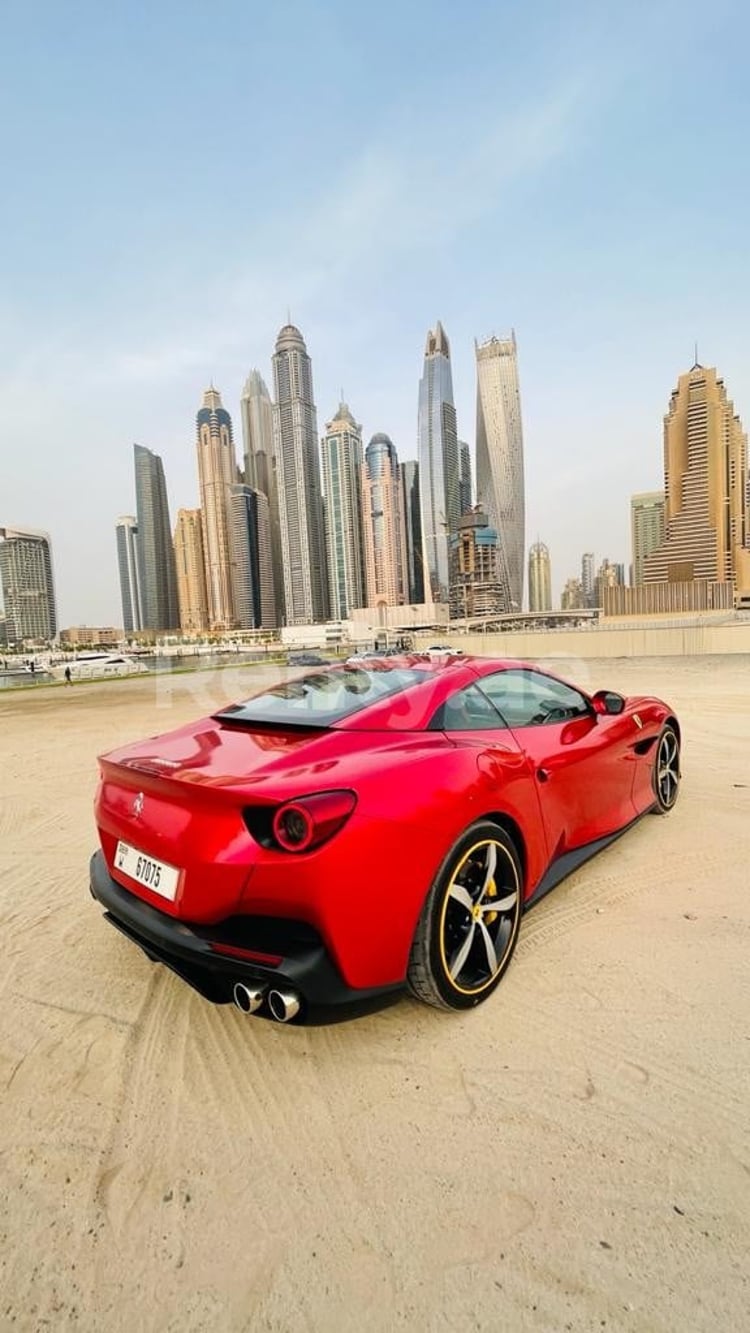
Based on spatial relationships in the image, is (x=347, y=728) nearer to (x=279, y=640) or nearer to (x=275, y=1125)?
(x=275, y=1125)

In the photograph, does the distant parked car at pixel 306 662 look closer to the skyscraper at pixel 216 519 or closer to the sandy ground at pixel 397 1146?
the sandy ground at pixel 397 1146

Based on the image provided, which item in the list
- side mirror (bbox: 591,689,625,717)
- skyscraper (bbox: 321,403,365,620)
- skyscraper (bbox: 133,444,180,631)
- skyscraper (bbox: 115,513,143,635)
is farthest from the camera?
skyscraper (bbox: 115,513,143,635)

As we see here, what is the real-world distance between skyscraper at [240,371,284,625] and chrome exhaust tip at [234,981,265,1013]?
154m

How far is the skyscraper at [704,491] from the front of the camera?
105188 millimetres

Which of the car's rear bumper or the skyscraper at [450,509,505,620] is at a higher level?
the skyscraper at [450,509,505,620]

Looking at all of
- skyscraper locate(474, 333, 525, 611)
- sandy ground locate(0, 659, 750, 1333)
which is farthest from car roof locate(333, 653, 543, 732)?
skyscraper locate(474, 333, 525, 611)

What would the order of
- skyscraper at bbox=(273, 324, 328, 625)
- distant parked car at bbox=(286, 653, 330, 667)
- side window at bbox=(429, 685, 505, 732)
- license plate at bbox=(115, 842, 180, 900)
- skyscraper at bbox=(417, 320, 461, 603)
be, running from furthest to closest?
skyscraper at bbox=(417, 320, 461, 603) < skyscraper at bbox=(273, 324, 328, 625) < distant parked car at bbox=(286, 653, 330, 667) < side window at bbox=(429, 685, 505, 732) < license plate at bbox=(115, 842, 180, 900)

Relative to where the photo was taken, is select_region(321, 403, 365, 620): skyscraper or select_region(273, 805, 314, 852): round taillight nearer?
select_region(273, 805, 314, 852): round taillight

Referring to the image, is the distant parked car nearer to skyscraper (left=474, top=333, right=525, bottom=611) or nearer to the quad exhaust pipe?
the quad exhaust pipe

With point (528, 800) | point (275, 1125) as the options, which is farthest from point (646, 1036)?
point (275, 1125)

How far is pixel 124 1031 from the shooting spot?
2.13 metres

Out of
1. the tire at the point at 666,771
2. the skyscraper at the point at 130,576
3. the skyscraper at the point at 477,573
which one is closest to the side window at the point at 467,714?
the tire at the point at 666,771

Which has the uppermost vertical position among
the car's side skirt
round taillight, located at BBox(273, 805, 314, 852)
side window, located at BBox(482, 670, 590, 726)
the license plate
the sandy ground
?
side window, located at BBox(482, 670, 590, 726)

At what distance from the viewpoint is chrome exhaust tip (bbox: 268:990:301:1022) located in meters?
1.68
